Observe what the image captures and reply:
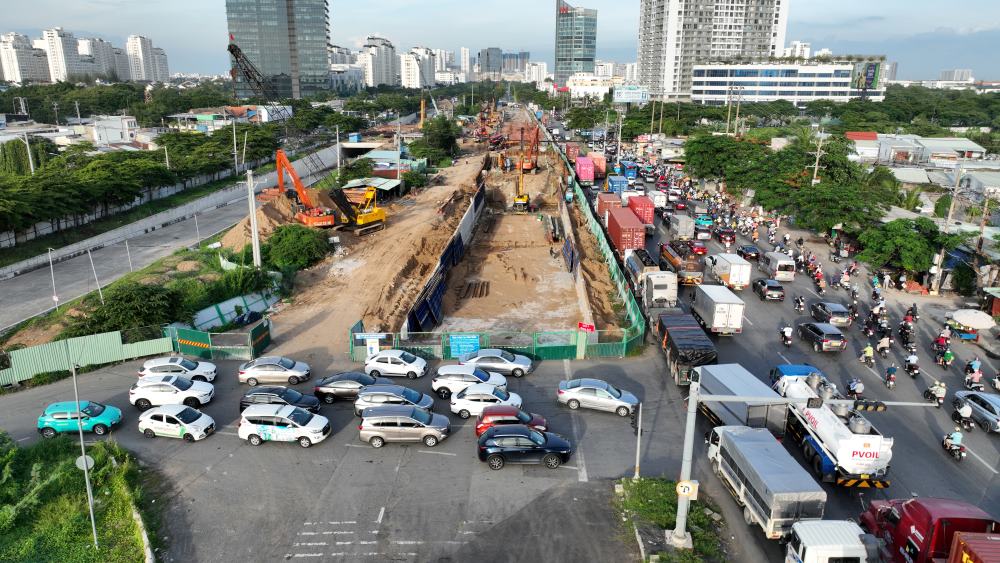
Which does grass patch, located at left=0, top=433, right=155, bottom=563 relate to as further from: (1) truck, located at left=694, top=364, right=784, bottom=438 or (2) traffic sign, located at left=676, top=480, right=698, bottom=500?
(1) truck, located at left=694, top=364, right=784, bottom=438

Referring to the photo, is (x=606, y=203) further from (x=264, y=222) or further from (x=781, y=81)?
(x=781, y=81)

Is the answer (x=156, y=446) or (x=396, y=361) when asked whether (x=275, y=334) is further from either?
(x=156, y=446)

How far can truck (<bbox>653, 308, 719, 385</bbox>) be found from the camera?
2328cm

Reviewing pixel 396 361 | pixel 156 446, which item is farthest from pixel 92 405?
pixel 396 361

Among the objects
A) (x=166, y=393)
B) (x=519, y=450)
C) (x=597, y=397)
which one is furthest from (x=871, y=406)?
(x=166, y=393)

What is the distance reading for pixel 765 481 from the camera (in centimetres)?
1483

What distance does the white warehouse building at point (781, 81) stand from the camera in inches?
5684

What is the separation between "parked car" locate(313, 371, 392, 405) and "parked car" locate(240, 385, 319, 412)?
107 cm

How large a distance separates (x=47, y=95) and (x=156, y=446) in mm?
152281

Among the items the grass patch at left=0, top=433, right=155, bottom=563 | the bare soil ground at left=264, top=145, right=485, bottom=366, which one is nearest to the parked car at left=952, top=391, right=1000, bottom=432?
the bare soil ground at left=264, top=145, right=485, bottom=366

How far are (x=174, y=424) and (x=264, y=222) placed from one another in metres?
27.4

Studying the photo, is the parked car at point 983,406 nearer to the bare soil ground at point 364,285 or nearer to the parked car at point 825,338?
the parked car at point 825,338

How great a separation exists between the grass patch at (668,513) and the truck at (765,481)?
3.67 ft

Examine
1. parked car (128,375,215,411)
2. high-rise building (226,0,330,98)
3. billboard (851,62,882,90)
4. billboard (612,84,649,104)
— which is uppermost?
high-rise building (226,0,330,98)
